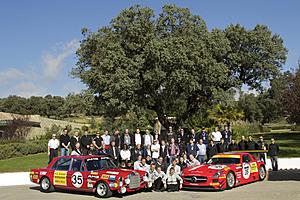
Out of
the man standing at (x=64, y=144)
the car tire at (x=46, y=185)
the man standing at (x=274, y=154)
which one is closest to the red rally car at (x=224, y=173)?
the man standing at (x=274, y=154)

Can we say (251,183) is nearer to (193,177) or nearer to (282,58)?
(193,177)

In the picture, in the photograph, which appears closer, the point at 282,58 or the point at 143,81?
the point at 143,81

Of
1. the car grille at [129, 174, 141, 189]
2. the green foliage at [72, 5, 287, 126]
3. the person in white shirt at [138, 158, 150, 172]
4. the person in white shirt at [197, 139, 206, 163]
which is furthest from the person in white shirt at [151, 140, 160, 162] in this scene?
the green foliage at [72, 5, 287, 126]

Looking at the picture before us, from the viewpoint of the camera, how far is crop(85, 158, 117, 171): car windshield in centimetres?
1479

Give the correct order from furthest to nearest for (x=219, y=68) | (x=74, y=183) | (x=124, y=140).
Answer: (x=219, y=68), (x=124, y=140), (x=74, y=183)

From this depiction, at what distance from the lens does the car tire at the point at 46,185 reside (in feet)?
50.8

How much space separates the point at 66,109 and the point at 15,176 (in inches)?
450

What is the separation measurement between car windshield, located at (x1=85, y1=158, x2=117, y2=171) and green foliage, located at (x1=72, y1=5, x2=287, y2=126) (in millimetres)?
11141

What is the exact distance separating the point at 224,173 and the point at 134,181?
10.5 feet

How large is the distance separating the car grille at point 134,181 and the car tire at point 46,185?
325 cm

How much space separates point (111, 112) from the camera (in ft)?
96.8

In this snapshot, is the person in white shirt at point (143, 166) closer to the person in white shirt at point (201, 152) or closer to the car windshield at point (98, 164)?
the car windshield at point (98, 164)

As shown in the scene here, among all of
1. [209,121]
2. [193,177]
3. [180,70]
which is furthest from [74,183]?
[209,121]

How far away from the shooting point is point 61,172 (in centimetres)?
1515
